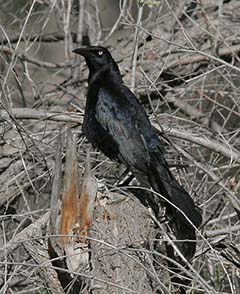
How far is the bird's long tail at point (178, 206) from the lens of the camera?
4.98 metres

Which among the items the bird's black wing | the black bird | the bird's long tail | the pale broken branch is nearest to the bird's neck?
the black bird

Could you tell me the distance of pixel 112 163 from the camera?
6.32 meters

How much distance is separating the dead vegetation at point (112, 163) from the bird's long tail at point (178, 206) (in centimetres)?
10

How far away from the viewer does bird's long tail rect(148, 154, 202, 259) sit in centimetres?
498

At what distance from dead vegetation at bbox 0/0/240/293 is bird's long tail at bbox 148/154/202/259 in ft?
0.32

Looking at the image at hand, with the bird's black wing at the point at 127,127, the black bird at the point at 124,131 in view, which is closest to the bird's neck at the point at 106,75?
the black bird at the point at 124,131

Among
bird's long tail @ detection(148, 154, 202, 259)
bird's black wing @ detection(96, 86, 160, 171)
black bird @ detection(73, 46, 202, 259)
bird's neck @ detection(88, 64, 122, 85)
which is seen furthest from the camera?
bird's neck @ detection(88, 64, 122, 85)

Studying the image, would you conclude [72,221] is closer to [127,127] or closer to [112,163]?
[127,127]

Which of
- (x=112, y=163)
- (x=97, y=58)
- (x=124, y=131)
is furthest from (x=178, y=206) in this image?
(x=97, y=58)

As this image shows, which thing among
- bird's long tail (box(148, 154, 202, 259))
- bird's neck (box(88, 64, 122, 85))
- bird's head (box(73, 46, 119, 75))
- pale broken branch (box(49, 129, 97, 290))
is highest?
bird's head (box(73, 46, 119, 75))

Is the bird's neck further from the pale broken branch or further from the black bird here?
the pale broken branch

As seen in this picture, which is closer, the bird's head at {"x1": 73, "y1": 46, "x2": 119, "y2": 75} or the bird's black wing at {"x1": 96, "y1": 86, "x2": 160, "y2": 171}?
the bird's black wing at {"x1": 96, "y1": 86, "x2": 160, "y2": 171}

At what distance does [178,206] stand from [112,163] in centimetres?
140

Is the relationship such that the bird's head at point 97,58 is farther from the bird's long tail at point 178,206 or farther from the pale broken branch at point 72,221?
the pale broken branch at point 72,221
